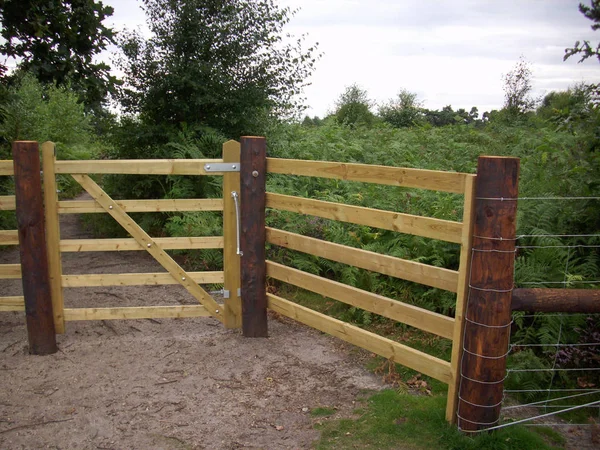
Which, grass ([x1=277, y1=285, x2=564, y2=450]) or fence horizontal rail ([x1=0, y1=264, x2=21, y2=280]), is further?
fence horizontal rail ([x1=0, y1=264, x2=21, y2=280])

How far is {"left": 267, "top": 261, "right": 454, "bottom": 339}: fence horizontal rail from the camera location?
4.04m

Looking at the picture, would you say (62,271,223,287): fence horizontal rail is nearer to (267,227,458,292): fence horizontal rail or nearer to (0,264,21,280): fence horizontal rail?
(0,264,21,280): fence horizontal rail

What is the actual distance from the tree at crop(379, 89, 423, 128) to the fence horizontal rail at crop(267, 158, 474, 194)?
1622 cm

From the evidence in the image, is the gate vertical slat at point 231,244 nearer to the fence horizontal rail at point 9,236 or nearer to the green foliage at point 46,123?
the fence horizontal rail at point 9,236

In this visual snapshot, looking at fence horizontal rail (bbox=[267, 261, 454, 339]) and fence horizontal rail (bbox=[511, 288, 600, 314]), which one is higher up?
fence horizontal rail (bbox=[511, 288, 600, 314])

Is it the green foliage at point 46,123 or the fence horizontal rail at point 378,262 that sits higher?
the green foliage at point 46,123

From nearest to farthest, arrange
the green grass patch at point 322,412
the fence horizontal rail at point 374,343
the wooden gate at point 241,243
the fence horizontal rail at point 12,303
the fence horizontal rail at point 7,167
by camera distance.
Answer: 1. the fence horizontal rail at point 374,343
2. the green grass patch at point 322,412
3. the wooden gate at point 241,243
4. the fence horizontal rail at point 7,167
5. the fence horizontal rail at point 12,303

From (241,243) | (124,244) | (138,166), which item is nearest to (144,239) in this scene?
(124,244)

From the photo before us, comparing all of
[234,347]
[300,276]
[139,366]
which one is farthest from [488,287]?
[139,366]

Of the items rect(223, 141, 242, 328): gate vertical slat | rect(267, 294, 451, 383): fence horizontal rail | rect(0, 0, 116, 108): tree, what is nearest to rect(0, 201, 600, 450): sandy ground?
rect(223, 141, 242, 328): gate vertical slat

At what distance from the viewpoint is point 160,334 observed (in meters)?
5.79

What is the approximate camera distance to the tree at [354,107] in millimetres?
20766

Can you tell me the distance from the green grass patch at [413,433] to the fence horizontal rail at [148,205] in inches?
95.0

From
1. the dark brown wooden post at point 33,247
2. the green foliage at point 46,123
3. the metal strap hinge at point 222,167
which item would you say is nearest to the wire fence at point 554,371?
the metal strap hinge at point 222,167
